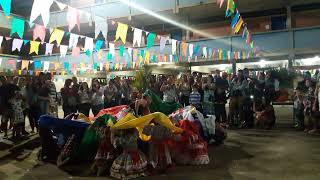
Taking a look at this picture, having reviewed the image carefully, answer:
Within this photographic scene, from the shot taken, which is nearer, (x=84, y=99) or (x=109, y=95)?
(x=84, y=99)

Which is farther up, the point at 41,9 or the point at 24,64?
the point at 41,9

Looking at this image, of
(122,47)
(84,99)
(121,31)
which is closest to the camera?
(84,99)

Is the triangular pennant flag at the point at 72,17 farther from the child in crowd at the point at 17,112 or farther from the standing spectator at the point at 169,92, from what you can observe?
the standing spectator at the point at 169,92

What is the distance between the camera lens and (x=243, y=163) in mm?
6254

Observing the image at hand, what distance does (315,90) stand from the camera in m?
9.05

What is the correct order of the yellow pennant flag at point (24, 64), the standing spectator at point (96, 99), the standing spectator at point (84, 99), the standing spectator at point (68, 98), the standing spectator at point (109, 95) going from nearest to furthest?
the standing spectator at point (68, 98) < the standing spectator at point (84, 99) < the standing spectator at point (96, 99) < the standing spectator at point (109, 95) < the yellow pennant flag at point (24, 64)

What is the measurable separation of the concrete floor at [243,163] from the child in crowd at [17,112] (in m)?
1.12

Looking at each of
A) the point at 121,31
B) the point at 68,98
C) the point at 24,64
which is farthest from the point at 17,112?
the point at 24,64

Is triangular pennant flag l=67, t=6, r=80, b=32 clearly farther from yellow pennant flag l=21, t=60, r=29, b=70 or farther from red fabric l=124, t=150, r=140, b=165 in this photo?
yellow pennant flag l=21, t=60, r=29, b=70

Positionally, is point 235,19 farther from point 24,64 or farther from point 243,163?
point 24,64

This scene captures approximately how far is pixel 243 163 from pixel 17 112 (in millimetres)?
6325

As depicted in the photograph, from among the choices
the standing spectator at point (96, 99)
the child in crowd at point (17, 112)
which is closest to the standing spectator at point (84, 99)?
the standing spectator at point (96, 99)

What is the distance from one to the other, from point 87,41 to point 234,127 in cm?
649

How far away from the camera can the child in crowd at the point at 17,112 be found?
9102mm
